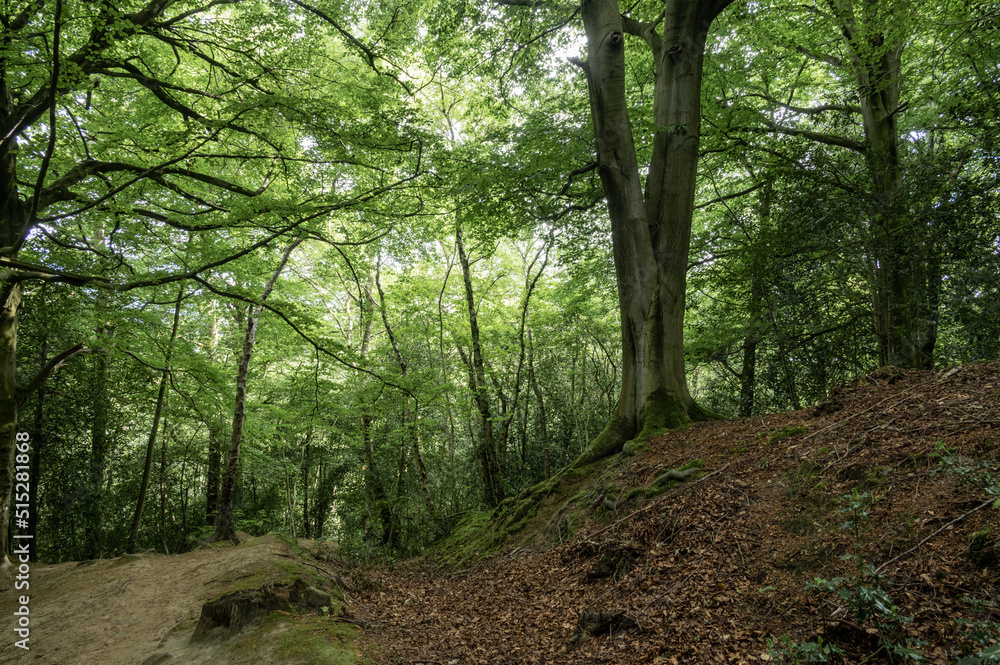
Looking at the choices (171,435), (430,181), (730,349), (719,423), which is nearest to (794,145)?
(730,349)

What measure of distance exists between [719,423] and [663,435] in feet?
2.63

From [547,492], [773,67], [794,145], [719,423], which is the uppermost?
[773,67]

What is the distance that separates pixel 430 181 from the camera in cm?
769

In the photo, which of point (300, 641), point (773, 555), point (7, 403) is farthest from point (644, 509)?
point (7, 403)

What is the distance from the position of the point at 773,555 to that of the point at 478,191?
581 centimetres

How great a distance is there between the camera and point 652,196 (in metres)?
6.86

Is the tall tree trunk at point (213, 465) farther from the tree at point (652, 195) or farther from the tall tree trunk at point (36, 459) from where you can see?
the tree at point (652, 195)

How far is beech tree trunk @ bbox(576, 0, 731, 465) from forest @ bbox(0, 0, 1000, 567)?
0.04 m

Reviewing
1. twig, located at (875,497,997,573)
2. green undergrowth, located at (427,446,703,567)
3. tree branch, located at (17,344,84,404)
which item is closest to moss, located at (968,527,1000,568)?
twig, located at (875,497,997,573)

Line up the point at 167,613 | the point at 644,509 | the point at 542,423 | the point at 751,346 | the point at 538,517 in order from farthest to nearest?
1. the point at 542,423
2. the point at 751,346
3. the point at 538,517
4. the point at 167,613
5. the point at 644,509

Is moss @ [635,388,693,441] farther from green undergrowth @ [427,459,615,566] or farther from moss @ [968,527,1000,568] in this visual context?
moss @ [968,527,1000,568]

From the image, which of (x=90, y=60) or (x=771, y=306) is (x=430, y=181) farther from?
(x=771, y=306)

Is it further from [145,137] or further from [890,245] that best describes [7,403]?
[890,245]

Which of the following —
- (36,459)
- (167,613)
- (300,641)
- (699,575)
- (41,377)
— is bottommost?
(167,613)
